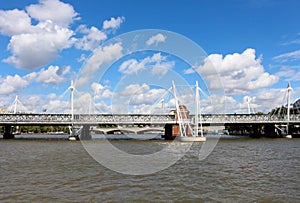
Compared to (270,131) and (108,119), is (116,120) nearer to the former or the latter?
(108,119)

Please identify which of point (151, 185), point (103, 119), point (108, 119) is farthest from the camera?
point (108, 119)

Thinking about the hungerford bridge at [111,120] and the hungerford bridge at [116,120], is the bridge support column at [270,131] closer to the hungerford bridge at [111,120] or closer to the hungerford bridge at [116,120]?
the hungerford bridge at [116,120]

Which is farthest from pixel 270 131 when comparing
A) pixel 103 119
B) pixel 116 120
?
pixel 103 119

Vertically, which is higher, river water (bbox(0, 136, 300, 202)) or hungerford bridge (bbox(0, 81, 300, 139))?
hungerford bridge (bbox(0, 81, 300, 139))

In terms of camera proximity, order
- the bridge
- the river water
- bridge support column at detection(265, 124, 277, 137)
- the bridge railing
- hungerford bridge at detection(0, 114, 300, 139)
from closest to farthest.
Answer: the river water
the bridge
hungerford bridge at detection(0, 114, 300, 139)
the bridge railing
bridge support column at detection(265, 124, 277, 137)

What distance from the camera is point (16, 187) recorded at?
1923 cm

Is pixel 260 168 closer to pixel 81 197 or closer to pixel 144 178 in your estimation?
pixel 144 178

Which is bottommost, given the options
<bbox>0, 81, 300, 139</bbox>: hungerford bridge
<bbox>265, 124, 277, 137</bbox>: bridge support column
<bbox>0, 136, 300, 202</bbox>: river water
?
<bbox>0, 136, 300, 202</bbox>: river water

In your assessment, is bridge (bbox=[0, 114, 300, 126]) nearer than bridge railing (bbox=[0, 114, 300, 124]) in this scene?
Yes

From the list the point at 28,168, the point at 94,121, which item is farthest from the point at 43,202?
the point at 94,121

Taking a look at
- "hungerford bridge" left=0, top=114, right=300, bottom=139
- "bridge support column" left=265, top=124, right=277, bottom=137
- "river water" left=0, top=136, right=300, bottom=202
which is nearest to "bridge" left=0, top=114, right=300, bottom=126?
"hungerford bridge" left=0, top=114, right=300, bottom=139

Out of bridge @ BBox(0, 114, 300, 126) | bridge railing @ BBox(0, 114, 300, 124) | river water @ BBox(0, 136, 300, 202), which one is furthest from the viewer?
bridge railing @ BBox(0, 114, 300, 124)

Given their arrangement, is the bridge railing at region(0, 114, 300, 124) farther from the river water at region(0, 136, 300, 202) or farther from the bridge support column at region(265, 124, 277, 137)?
the river water at region(0, 136, 300, 202)

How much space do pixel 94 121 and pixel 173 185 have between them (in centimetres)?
7661
